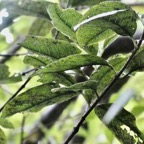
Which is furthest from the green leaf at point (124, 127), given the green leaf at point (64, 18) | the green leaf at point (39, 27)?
the green leaf at point (39, 27)

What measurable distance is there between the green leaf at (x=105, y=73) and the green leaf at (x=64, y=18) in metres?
0.06

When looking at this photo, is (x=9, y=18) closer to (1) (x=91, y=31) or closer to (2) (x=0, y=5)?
(2) (x=0, y=5)

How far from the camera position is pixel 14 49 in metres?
1.08

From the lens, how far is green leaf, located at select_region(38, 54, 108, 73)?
1.33ft

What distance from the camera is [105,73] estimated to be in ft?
1.57

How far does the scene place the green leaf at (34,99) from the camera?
46 centimetres

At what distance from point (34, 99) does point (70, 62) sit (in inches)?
3.4

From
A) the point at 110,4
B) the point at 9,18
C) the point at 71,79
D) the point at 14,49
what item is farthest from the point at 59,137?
the point at 110,4

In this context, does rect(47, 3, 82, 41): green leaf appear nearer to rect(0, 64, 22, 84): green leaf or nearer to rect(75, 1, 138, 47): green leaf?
rect(75, 1, 138, 47): green leaf

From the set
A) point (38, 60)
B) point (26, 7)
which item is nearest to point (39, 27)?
point (26, 7)

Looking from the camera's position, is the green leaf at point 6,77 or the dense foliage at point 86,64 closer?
the dense foliage at point 86,64

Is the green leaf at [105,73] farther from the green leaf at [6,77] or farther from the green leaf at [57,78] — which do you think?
the green leaf at [6,77]

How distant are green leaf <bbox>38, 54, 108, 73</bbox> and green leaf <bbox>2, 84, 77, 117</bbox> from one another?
0.06m

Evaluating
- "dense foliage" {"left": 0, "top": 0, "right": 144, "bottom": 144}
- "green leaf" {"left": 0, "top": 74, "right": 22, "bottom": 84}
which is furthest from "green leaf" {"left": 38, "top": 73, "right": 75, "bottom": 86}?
"green leaf" {"left": 0, "top": 74, "right": 22, "bottom": 84}
